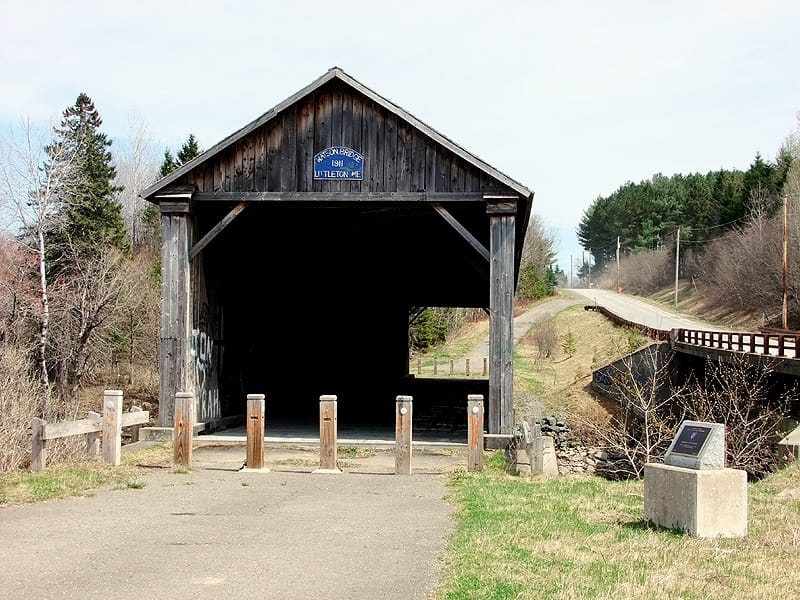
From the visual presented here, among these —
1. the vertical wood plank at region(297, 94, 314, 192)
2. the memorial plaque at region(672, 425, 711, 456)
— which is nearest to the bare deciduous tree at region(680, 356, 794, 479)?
the memorial plaque at region(672, 425, 711, 456)

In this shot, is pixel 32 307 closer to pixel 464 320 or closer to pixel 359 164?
pixel 359 164

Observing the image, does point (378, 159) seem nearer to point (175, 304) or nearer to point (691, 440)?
point (175, 304)

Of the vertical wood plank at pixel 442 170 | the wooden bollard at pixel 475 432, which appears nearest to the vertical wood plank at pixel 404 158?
the vertical wood plank at pixel 442 170

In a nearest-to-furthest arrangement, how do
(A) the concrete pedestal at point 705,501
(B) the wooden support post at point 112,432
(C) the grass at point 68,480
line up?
(A) the concrete pedestal at point 705,501 < (C) the grass at point 68,480 < (B) the wooden support post at point 112,432

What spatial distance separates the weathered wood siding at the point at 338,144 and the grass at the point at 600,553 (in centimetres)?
695

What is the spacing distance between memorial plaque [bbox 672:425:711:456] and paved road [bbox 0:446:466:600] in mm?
2262

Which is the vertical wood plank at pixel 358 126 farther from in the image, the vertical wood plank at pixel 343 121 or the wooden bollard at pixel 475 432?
the wooden bollard at pixel 475 432

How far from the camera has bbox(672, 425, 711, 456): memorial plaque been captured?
8211 mm

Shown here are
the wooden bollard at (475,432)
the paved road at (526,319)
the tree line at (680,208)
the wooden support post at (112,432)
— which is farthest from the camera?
the tree line at (680,208)

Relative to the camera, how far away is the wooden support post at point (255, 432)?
12055 millimetres

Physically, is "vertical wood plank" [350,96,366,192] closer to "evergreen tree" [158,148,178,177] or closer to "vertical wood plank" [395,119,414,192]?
"vertical wood plank" [395,119,414,192]

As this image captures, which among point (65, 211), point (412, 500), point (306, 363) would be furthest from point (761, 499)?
point (65, 211)

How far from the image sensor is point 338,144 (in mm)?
16016

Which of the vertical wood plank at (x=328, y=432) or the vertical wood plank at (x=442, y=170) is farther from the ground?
the vertical wood plank at (x=442, y=170)
